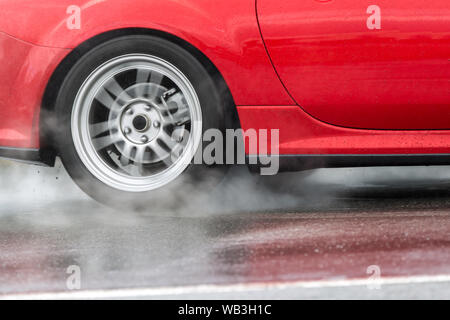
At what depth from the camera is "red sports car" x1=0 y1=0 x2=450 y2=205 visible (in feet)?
11.9

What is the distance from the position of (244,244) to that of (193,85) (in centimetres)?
97

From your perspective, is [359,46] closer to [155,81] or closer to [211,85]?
[211,85]

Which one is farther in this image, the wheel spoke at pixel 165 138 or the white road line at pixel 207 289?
the wheel spoke at pixel 165 138

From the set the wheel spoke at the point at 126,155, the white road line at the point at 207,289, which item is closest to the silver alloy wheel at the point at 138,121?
the wheel spoke at the point at 126,155

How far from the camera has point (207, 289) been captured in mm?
2564

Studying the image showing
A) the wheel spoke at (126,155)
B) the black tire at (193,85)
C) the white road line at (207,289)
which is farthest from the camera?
the wheel spoke at (126,155)

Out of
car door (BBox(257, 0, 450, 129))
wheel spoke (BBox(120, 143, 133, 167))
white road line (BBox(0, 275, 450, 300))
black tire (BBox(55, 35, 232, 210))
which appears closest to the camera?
white road line (BBox(0, 275, 450, 300))

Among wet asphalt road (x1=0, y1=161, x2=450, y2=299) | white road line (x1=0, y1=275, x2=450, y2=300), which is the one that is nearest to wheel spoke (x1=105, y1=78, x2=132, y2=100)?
wet asphalt road (x1=0, y1=161, x2=450, y2=299)

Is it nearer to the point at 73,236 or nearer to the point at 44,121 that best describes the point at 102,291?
the point at 73,236

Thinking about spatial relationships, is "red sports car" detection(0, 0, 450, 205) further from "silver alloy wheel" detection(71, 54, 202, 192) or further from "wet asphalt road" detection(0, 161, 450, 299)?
"wet asphalt road" detection(0, 161, 450, 299)

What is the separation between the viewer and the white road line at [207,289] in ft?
8.35

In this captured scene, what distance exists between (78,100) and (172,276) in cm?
141

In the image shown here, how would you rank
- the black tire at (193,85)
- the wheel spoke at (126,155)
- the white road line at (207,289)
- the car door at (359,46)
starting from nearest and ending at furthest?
the white road line at (207,289), the car door at (359,46), the black tire at (193,85), the wheel spoke at (126,155)

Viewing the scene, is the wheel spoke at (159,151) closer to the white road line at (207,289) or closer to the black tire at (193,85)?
the black tire at (193,85)
